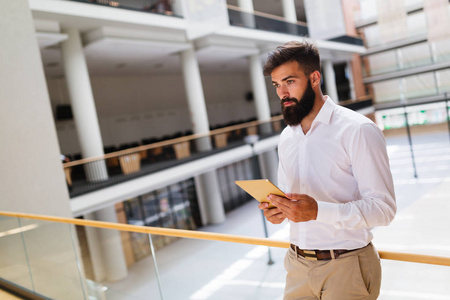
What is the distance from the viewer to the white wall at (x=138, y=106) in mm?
15070

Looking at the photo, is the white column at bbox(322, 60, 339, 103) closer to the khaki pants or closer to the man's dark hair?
the man's dark hair

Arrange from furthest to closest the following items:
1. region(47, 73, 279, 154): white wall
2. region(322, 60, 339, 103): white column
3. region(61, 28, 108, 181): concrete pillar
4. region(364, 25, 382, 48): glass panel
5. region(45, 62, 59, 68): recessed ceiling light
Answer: region(364, 25, 382, 48): glass panel, region(322, 60, 339, 103): white column, region(47, 73, 279, 154): white wall, region(45, 62, 59, 68): recessed ceiling light, region(61, 28, 108, 181): concrete pillar

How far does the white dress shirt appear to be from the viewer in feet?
4.17

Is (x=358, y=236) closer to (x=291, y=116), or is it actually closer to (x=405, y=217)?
(x=291, y=116)

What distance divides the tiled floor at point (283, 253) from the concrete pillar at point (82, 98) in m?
2.73

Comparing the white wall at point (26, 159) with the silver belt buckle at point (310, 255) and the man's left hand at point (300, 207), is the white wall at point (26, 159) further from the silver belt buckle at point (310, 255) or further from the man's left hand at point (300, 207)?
the man's left hand at point (300, 207)

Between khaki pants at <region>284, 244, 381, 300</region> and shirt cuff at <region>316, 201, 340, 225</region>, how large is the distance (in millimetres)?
221

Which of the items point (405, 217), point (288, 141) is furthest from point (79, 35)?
point (405, 217)

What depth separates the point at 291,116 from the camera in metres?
1.48

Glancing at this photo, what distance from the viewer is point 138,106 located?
18.0 metres

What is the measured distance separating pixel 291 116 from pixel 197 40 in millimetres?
12408

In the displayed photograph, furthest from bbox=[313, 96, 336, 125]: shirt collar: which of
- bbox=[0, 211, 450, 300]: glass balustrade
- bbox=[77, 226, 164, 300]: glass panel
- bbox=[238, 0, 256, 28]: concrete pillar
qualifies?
bbox=[238, 0, 256, 28]: concrete pillar

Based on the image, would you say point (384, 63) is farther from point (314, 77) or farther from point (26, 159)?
point (314, 77)

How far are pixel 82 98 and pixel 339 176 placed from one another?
9769 mm
